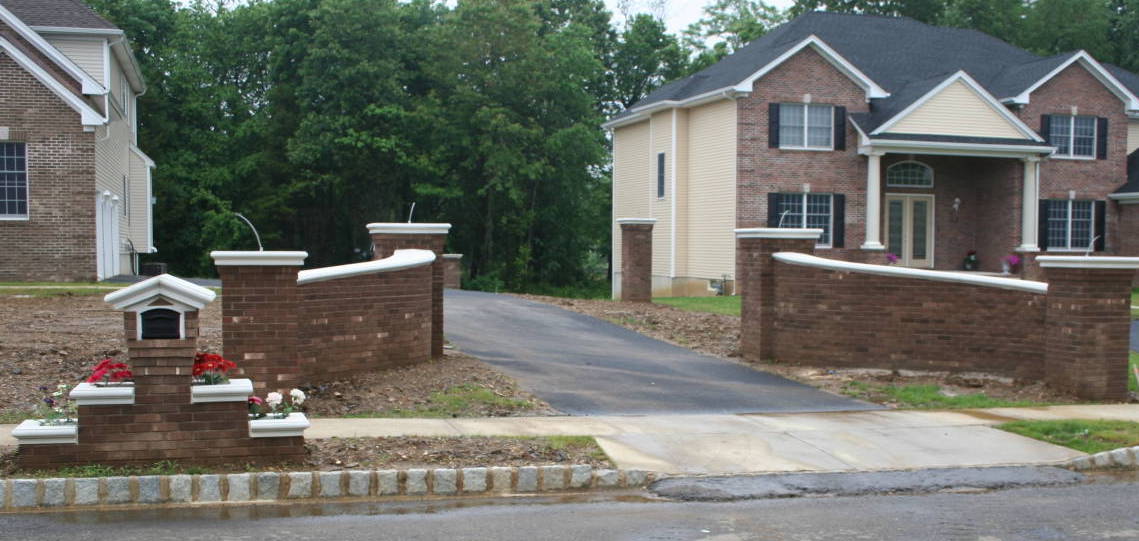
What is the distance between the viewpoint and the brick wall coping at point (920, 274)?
45.9 ft

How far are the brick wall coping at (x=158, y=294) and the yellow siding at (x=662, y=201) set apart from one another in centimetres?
2681

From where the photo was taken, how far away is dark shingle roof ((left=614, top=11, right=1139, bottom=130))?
107 ft

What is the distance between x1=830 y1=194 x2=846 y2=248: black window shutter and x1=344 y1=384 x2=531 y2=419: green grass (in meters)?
21.4

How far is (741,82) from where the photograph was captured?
3056cm

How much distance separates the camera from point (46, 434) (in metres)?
8.16

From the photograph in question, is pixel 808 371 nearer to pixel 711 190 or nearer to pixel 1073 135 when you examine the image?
pixel 711 190

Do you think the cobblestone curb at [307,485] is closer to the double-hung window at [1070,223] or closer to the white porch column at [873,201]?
the white porch column at [873,201]

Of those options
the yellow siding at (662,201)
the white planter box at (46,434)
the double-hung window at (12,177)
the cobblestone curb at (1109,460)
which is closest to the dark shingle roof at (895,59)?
the yellow siding at (662,201)

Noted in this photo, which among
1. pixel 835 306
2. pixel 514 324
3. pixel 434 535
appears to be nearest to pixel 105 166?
pixel 514 324

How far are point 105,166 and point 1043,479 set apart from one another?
1005 inches

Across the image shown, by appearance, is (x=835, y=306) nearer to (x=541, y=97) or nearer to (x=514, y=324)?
(x=514, y=324)

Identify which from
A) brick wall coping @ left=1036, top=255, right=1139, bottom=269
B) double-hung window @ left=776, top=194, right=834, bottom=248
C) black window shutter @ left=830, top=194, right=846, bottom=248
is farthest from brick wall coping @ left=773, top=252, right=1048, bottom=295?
black window shutter @ left=830, top=194, right=846, bottom=248

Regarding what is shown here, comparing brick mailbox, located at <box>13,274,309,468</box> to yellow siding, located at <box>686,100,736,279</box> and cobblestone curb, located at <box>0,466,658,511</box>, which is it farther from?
A: yellow siding, located at <box>686,100,736,279</box>

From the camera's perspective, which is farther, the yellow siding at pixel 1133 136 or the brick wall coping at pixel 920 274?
the yellow siding at pixel 1133 136
